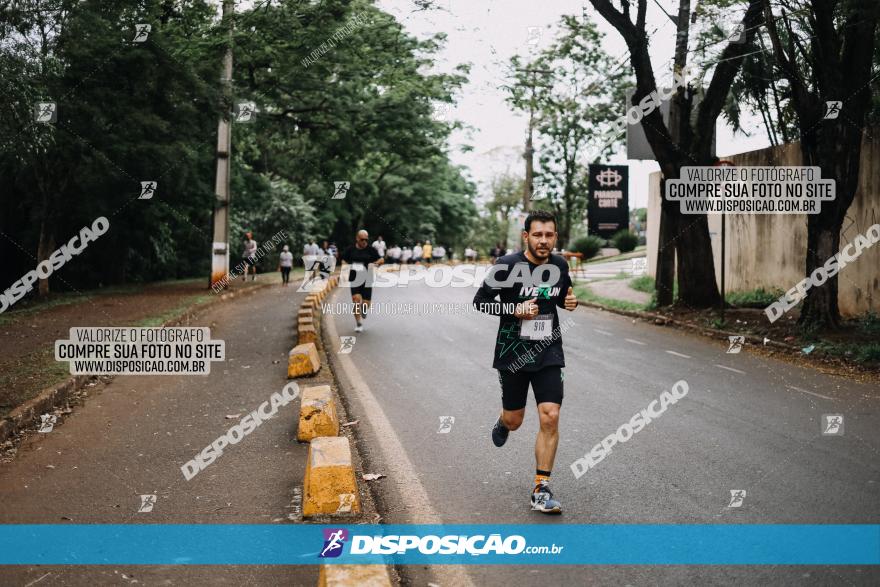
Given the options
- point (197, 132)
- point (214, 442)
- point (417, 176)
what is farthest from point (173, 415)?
point (417, 176)

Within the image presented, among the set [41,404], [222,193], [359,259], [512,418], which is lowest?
[41,404]

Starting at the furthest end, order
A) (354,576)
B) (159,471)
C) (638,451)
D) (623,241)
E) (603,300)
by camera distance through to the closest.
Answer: (623,241) < (603,300) < (638,451) < (159,471) < (354,576)

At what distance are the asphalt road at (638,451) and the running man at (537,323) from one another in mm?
606

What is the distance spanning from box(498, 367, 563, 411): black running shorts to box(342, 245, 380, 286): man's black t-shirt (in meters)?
10.7

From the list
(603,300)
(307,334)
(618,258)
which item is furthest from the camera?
(618,258)

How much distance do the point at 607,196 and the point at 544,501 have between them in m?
38.6

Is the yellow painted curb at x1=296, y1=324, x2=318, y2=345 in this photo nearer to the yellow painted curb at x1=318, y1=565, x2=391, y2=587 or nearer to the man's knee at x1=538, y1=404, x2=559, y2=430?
the man's knee at x1=538, y1=404, x2=559, y2=430

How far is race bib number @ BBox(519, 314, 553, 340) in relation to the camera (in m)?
5.78


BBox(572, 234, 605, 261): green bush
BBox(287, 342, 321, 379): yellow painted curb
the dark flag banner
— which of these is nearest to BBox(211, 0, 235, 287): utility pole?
BBox(287, 342, 321, 379): yellow painted curb

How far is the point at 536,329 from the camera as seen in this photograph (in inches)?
228

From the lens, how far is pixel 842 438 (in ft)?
25.0

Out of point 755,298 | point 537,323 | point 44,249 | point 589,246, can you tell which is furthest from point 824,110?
point 589,246

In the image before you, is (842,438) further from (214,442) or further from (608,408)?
(214,442)

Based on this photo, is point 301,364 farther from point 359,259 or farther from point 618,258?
point 618,258
